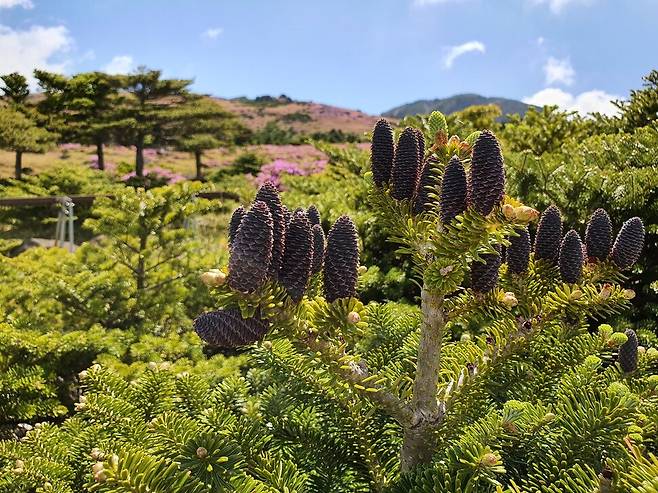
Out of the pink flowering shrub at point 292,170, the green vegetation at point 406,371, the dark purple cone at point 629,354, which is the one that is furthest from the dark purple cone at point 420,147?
the pink flowering shrub at point 292,170

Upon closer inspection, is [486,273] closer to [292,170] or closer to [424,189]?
[424,189]

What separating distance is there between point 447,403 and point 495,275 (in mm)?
301

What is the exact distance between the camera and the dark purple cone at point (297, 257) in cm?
84

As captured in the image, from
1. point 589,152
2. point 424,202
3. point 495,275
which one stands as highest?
point 589,152

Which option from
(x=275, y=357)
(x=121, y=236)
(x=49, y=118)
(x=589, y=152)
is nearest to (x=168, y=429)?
(x=275, y=357)

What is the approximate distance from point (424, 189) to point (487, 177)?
0.57 feet

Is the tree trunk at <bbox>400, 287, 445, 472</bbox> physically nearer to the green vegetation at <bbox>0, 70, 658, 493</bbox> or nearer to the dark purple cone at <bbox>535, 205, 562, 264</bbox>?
the green vegetation at <bbox>0, 70, 658, 493</bbox>

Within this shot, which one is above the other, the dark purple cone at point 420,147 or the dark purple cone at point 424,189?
the dark purple cone at point 420,147

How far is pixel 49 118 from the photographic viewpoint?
25.2 meters

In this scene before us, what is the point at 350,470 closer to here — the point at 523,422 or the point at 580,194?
the point at 523,422

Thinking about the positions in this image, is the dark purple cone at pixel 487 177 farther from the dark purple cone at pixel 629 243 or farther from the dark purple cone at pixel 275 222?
the dark purple cone at pixel 629 243

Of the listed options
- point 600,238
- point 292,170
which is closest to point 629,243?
point 600,238

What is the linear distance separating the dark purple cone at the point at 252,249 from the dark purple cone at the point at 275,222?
5 centimetres

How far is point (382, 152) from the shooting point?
3.39ft
